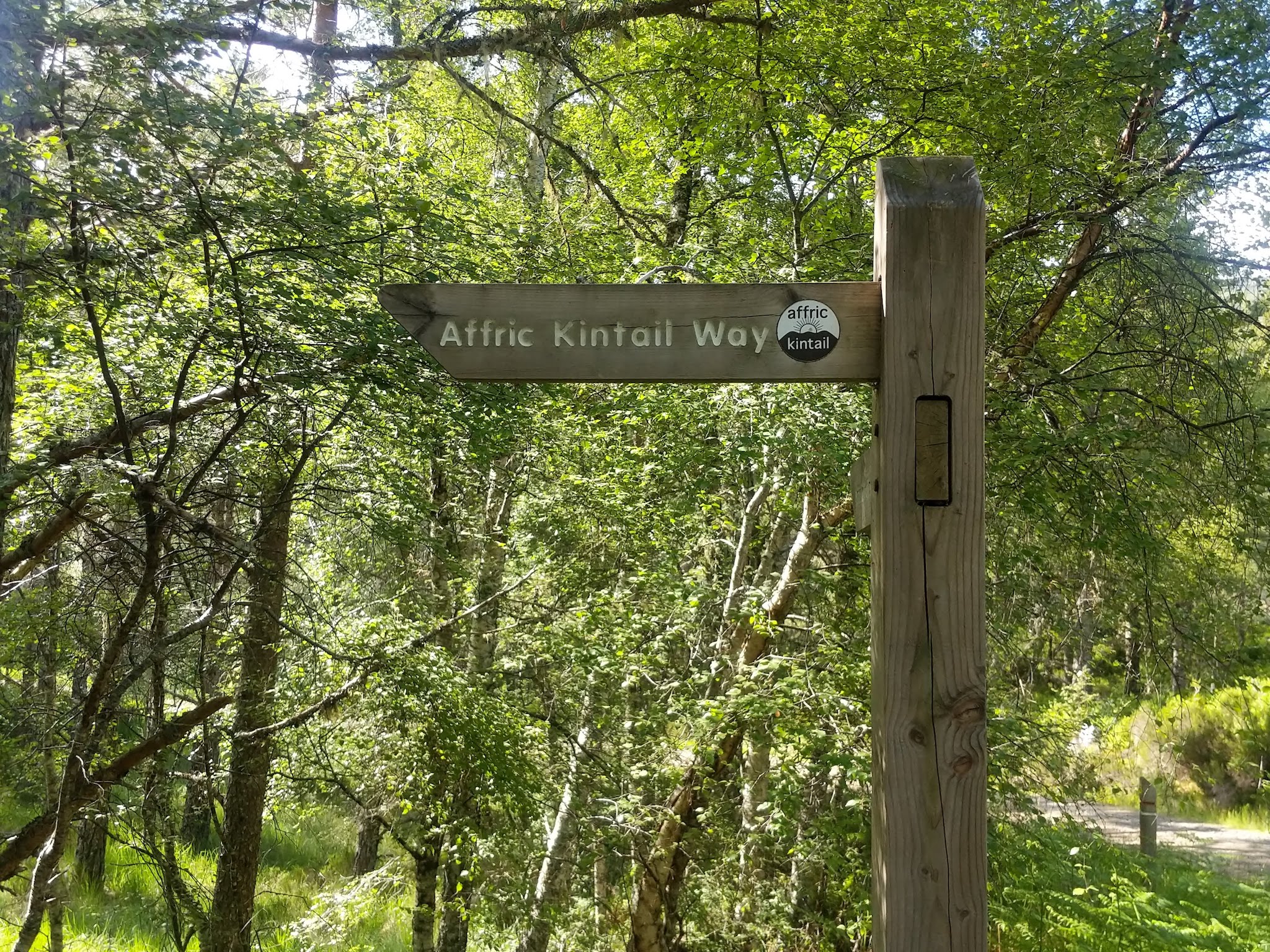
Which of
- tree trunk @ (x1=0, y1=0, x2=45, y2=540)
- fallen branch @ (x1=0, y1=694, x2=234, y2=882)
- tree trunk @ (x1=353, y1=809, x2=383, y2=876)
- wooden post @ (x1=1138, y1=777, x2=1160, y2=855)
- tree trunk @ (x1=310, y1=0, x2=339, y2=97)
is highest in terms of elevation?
tree trunk @ (x1=310, y1=0, x2=339, y2=97)

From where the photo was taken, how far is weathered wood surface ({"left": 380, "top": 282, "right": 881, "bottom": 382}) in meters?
1.90

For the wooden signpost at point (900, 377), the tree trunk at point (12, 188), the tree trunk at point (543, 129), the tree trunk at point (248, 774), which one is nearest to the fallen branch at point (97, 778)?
the tree trunk at point (248, 774)

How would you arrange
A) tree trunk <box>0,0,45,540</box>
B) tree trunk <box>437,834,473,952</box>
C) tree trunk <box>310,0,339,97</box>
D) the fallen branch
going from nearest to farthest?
tree trunk <box>0,0,45,540</box> → tree trunk <box>310,0,339,97</box> → the fallen branch → tree trunk <box>437,834,473,952</box>

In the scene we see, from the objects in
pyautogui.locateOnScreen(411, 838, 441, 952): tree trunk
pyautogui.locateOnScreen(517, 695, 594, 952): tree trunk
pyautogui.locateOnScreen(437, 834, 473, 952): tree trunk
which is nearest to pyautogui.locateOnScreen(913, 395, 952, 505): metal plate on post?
pyautogui.locateOnScreen(517, 695, 594, 952): tree trunk

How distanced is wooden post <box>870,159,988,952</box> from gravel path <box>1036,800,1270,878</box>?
8717mm

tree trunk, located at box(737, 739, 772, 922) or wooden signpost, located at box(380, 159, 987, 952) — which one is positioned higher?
wooden signpost, located at box(380, 159, 987, 952)

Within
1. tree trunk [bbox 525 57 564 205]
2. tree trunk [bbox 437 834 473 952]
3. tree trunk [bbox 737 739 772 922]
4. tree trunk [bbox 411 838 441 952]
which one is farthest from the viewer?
tree trunk [bbox 411 838 441 952]

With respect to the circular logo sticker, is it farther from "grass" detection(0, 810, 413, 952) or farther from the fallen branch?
"grass" detection(0, 810, 413, 952)

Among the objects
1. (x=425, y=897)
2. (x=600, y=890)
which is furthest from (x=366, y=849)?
(x=600, y=890)

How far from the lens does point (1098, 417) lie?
199 inches

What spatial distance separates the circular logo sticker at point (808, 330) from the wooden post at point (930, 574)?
11 cm

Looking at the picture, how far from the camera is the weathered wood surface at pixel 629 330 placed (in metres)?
1.90

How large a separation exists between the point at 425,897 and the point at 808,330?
753 cm

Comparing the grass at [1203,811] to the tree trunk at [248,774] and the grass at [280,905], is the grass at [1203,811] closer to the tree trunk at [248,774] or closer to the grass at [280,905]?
the grass at [280,905]
